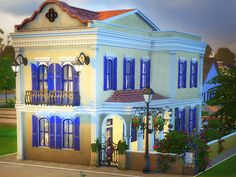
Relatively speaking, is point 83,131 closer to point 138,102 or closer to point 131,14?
point 138,102

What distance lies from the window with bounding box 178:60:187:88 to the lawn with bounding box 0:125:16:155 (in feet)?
35.2

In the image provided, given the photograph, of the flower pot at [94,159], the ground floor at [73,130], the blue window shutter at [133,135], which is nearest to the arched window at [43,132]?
the ground floor at [73,130]

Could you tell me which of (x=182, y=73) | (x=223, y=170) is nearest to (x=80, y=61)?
(x=223, y=170)

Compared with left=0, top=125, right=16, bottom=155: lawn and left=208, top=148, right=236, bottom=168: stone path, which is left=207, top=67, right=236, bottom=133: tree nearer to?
left=208, top=148, right=236, bottom=168: stone path

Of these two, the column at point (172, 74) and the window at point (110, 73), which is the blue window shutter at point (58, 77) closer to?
the window at point (110, 73)

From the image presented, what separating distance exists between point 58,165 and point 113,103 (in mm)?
4010

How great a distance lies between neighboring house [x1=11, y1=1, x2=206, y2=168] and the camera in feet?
64.2

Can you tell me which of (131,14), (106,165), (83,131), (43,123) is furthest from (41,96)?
(131,14)

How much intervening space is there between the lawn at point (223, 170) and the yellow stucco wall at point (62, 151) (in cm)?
568

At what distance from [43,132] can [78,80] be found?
3.42 m

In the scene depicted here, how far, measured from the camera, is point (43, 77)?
2105 cm

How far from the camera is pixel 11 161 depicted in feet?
68.4

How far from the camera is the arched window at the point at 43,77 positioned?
21.0 metres

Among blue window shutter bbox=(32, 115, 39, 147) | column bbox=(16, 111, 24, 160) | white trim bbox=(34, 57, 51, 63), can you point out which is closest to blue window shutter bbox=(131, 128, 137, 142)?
blue window shutter bbox=(32, 115, 39, 147)
